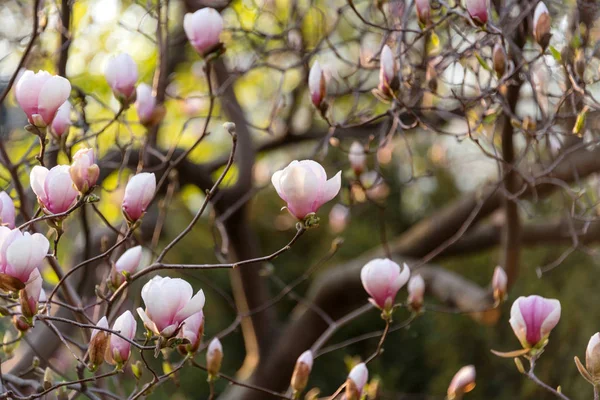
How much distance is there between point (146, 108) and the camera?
1.42 m

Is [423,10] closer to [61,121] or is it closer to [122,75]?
[122,75]

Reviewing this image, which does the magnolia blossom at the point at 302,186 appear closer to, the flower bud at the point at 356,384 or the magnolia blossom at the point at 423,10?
the flower bud at the point at 356,384

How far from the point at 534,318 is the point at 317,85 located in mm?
547

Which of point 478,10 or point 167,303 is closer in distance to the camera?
point 167,303

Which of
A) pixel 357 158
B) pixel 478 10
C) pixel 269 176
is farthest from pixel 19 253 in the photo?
pixel 269 176

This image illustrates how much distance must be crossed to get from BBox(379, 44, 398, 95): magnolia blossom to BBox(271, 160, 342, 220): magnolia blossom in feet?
1.42

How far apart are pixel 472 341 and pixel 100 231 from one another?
205 centimetres

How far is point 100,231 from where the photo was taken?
106 inches

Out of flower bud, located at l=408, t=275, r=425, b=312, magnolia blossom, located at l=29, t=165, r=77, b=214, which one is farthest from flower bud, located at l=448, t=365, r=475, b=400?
magnolia blossom, located at l=29, t=165, r=77, b=214

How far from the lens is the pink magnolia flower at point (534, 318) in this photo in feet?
3.46

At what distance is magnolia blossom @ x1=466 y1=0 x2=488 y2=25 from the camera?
46.1 inches

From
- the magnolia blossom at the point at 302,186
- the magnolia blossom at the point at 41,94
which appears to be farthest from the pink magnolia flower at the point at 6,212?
the magnolia blossom at the point at 302,186

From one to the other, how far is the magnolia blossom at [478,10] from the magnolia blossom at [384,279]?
406 millimetres

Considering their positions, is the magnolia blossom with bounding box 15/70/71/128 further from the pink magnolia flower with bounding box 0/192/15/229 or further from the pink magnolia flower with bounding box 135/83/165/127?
the pink magnolia flower with bounding box 135/83/165/127
